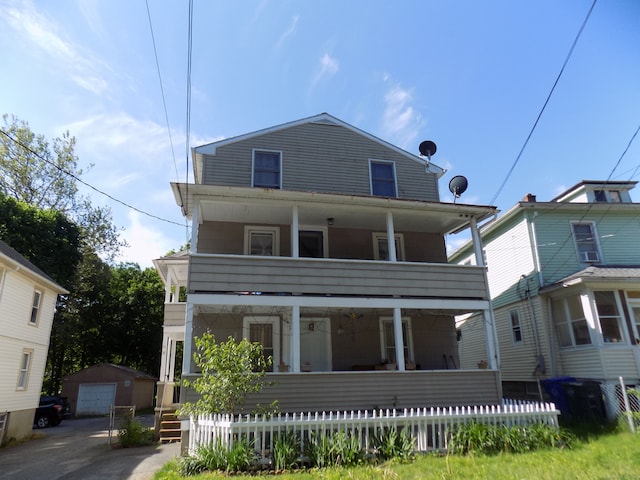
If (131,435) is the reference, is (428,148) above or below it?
above

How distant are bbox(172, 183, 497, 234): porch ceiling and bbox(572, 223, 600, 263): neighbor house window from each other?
587 centimetres

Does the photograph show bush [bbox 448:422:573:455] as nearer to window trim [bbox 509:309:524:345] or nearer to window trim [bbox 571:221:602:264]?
window trim [bbox 509:309:524:345]

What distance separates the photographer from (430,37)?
35.0 ft

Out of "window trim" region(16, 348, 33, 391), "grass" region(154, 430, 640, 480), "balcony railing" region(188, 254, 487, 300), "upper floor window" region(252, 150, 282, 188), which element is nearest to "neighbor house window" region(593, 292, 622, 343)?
"balcony railing" region(188, 254, 487, 300)

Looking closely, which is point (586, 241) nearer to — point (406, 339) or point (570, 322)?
point (570, 322)

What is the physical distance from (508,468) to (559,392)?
772cm

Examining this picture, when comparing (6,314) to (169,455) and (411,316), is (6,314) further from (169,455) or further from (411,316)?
(411,316)

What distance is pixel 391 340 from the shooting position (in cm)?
1377

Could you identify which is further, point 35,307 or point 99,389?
point 99,389

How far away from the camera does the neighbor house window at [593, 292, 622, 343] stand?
14.3m

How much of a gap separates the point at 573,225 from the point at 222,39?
1475 centimetres

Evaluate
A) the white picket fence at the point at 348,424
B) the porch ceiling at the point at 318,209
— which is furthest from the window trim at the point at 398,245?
the white picket fence at the point at 348,424

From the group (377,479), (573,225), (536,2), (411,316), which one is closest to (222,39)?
(536,2)

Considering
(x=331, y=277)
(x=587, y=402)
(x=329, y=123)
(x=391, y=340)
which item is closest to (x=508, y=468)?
(x=331, y=277)
